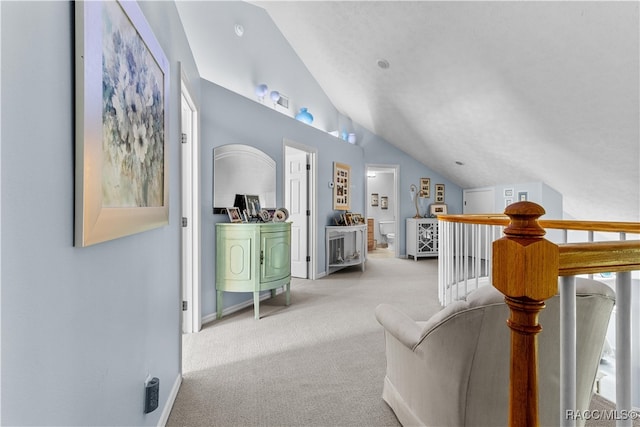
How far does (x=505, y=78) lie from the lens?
131 inches

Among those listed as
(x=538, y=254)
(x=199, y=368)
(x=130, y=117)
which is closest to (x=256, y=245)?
(x=199, y=368)

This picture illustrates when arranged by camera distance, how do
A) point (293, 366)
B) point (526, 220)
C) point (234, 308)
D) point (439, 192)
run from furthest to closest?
1. point (439, 192)
2. point (234, 308)
3. point (293, 366)
4. point (526, 220)

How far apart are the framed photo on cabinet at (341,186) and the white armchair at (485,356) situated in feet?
13.9

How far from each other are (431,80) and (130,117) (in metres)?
3.65

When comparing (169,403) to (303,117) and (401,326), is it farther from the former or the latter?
(303,117)

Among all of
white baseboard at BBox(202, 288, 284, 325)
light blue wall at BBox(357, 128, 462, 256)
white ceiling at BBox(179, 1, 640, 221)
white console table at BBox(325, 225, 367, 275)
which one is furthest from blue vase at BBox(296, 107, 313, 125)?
white baseboard at BBox(202, 288, 284, 325)

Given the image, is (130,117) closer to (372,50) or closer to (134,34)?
(134,34)

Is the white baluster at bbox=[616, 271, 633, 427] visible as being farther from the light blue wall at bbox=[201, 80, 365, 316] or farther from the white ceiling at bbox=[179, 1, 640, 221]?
the light blue wall at bbox=[201, 80, 365, 316]

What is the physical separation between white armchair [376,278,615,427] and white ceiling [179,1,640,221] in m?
2.25

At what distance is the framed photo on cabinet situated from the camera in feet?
18.4

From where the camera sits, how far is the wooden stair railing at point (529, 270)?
60 centimetres

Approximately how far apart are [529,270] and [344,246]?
200 inches

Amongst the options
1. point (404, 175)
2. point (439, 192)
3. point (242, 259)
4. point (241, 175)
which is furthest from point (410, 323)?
point (439, 192)

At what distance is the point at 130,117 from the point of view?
1.16 meters
